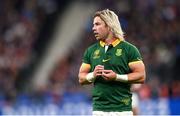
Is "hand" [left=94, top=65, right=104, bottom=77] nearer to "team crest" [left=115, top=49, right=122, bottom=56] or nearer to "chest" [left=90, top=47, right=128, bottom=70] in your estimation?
"chest" [left=90, top=47, right=128, bottom=70]

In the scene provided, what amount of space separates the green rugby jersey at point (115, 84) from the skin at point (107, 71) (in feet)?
0.27

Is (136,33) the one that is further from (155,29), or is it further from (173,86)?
(173,86)

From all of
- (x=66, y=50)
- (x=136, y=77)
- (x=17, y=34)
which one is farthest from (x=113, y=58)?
(x=17, y=34)

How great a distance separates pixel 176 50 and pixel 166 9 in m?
2.99

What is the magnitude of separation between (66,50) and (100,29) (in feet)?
53.4

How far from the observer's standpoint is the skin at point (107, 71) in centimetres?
844

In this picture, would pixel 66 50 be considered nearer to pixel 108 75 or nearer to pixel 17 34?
pixel 17 34

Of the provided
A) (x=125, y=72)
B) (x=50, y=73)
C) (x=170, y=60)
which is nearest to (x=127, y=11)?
(x=50, y=73)

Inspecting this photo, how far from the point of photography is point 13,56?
24438 mm

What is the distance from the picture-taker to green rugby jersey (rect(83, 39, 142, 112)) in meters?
8.55

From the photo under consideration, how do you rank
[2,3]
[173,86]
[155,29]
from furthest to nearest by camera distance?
[2,3] → [155,29] → [173,86]

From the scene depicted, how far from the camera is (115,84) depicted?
8.59 metres

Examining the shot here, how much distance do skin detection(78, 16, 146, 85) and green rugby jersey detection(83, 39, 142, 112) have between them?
3.3 inches

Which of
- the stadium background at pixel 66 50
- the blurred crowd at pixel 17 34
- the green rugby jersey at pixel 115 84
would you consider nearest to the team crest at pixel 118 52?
the green rugby jersey at pixel 115 84
